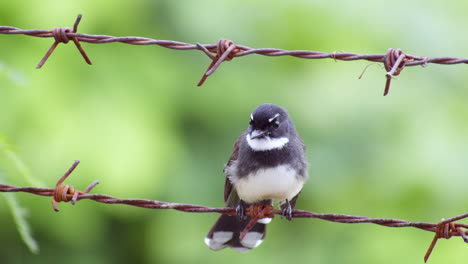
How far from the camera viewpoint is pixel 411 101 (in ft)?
23.5

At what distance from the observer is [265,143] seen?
5.45m

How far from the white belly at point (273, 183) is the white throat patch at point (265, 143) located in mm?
149

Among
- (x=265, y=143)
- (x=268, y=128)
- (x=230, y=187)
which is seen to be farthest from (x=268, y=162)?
(x=230, y=187)

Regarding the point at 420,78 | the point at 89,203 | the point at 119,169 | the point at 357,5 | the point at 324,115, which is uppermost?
the point at 357,5

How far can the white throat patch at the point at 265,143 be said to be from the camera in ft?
17.8

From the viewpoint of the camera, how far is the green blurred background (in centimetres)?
648

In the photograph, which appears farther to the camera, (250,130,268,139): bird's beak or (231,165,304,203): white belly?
(231,165,304,203): white belly

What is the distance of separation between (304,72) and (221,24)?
994 millimetres

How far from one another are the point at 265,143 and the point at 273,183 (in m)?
0.28

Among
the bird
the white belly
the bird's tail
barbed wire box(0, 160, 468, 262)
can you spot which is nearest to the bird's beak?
the bird

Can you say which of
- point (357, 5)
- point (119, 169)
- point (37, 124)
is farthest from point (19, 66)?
point (357, 5)

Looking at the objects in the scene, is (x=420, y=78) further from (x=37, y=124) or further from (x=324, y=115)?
(x=37, y=124)

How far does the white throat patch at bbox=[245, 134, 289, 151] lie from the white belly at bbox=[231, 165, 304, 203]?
0.15 meters

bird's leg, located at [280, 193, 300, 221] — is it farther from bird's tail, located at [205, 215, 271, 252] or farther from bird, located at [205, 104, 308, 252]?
bird's tail, located at [205, 215, 271, 252]
